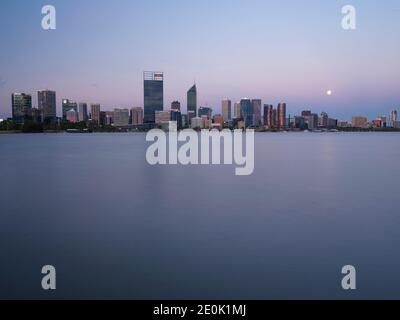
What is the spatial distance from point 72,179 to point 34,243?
13808mm

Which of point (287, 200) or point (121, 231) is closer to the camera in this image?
point (121, 231)

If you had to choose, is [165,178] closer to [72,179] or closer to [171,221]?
[72,179]

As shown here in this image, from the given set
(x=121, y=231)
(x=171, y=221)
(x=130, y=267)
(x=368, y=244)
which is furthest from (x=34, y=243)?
(x=368, y=244)

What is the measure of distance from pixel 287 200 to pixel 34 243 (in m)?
9.83

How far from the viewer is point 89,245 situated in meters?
9.84

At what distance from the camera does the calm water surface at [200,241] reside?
295 inches

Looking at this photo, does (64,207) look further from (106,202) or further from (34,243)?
(34,243)

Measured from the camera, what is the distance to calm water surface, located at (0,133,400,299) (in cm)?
750

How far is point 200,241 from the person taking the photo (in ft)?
33.7

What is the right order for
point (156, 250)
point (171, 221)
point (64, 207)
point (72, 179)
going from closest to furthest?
point (156, 250) < point (171, 221) < point (64, 207) < point (72, 179)

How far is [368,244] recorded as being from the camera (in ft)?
32.7
